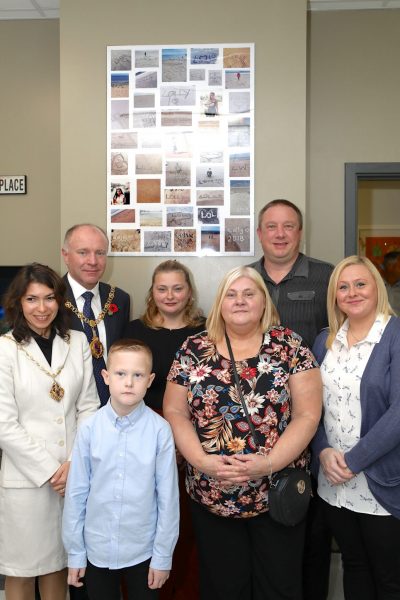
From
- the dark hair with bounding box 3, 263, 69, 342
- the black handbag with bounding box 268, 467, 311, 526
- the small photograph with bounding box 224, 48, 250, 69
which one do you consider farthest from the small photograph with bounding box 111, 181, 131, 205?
the black handbag with bounding box 268, 467, 311, 526

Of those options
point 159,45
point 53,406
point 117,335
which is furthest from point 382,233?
point 53,406

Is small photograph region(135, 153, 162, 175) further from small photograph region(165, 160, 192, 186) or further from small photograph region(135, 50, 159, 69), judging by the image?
small photograph region(135, 50, 159, 69)

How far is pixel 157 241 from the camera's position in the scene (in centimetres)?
332

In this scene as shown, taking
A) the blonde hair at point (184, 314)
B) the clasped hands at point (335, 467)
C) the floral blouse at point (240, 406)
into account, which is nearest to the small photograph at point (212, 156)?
the blonde hair at point (184, 314)

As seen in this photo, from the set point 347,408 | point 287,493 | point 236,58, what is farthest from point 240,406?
A: point 236,58

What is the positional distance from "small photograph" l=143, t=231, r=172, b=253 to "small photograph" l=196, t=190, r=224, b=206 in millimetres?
258

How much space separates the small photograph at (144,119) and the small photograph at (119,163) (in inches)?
7.4

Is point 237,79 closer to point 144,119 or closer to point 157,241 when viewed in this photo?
point 144,119

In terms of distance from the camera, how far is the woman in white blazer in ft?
6.84

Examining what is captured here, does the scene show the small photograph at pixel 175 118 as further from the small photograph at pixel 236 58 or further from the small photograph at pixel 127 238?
the small photograph at pixel 127 238

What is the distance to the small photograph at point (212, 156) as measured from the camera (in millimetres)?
3289

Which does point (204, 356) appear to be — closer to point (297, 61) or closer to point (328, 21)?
point (297, 61)

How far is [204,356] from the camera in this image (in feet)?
6.82

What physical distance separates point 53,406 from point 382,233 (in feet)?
14.9
